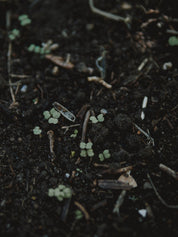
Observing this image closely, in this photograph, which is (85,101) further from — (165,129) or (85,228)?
(85,228)

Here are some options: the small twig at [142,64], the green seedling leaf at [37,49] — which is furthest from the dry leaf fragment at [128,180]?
the green seedling leaf at [37,49]

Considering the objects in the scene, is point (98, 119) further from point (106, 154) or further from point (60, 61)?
point (60, 61)

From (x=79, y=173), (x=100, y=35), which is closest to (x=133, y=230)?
(x=79, y=173)

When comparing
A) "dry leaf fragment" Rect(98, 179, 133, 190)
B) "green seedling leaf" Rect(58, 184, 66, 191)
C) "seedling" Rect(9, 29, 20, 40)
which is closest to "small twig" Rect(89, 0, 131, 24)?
"seedling" Rect(9, 29, 20, 40)

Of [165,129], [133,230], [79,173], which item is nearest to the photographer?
[133,230]

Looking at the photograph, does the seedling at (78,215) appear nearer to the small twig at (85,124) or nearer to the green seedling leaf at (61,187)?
the green seedling leaf at (61,187)

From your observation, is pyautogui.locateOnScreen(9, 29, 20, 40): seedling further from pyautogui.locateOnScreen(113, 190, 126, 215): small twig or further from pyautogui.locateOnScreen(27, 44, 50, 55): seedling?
pyautogui.locateOnScreen(113, 190, 126, 215): small twig

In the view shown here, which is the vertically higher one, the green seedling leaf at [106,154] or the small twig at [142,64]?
the small twig at [142,64]

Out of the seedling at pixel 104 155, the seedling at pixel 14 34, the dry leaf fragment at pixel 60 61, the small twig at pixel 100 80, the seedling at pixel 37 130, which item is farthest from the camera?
the seedling at pixel 14 34
